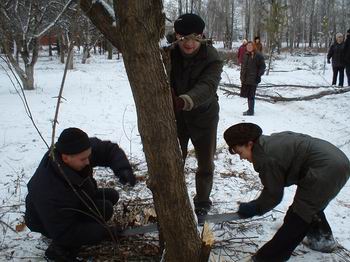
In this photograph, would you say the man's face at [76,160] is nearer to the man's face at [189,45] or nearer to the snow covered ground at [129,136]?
the snow covered ground at [129,136]

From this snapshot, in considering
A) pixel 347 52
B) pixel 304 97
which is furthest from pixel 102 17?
pixel 347 52

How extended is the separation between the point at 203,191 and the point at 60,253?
129cm

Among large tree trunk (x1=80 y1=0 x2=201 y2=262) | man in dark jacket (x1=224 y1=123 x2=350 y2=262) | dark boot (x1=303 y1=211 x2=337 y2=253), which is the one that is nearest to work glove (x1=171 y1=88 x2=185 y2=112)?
man in dark jacket (x1=224 y1=123 x2=350 y2=262)

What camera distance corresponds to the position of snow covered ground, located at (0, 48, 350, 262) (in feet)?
10.2

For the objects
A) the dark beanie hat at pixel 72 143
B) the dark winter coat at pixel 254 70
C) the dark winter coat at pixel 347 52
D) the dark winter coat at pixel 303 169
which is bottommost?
the dark winter coat at pixel 303 169

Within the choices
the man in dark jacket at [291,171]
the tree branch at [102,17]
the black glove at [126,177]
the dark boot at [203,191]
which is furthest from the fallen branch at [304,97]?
the tree branch at [102,17]

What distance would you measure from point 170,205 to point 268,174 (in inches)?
28.6

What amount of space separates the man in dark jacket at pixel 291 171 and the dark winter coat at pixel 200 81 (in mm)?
485

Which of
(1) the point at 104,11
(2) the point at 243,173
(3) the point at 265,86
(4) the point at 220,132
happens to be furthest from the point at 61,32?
(1) the point at 104,11

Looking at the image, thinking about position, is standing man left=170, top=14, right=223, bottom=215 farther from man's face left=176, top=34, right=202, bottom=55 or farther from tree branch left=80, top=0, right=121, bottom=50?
tree branch left=80, top=0, right=121, bottom=50

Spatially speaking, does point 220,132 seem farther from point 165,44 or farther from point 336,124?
point 165,44

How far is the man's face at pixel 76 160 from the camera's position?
8.38 feet

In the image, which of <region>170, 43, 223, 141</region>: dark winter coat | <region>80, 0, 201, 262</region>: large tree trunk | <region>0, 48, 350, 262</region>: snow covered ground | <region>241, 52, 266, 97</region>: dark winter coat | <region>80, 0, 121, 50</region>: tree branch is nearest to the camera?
<region>80, 0, 201, 262</region>: large tree trunk

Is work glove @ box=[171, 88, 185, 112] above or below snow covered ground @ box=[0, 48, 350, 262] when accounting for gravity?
above
